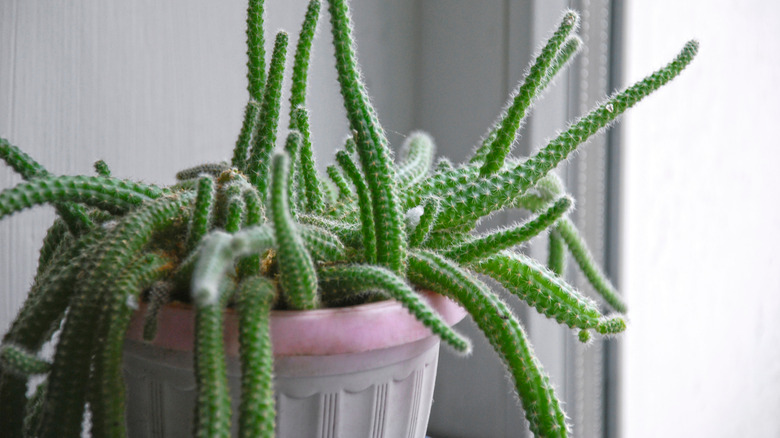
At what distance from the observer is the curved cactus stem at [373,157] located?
1.41 ft

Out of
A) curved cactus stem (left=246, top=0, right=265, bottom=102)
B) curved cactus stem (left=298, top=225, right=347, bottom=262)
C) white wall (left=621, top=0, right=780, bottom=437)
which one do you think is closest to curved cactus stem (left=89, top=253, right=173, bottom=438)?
curved cactus stem (left=298, top=225, right=347, bottom=262)

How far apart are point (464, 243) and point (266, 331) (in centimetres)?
19

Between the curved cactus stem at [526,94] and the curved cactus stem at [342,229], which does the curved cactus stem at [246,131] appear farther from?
the curved cactus stem at [526,94]

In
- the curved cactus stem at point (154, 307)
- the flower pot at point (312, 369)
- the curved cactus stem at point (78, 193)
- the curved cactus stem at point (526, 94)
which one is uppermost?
the curved cactus stem at point (526, 94)

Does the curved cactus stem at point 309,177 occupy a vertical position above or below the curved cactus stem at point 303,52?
below

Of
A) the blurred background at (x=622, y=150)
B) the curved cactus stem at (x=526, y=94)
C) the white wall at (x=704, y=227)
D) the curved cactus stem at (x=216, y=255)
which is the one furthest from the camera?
the white wall at (x=704, y=227)

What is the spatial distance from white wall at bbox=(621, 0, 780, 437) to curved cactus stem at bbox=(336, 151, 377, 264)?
0.63 m

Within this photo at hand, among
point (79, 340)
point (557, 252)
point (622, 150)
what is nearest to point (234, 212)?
point (79, 340)

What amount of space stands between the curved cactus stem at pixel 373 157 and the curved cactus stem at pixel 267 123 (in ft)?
0.21

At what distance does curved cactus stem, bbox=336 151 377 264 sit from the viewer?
45 cm

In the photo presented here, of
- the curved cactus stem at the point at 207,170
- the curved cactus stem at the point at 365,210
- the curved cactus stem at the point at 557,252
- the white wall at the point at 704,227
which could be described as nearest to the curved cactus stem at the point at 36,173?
the curved cactus stem at the point at 207,170

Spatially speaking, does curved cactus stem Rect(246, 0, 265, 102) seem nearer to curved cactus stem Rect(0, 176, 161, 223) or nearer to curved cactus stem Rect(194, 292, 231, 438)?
curved cactus stem Rect(0, 176, 161, 223)

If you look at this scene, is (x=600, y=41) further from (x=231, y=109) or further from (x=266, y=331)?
(x=266, y=331)

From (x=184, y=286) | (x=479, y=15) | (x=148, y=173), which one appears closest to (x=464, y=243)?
(x=184, y=286)
